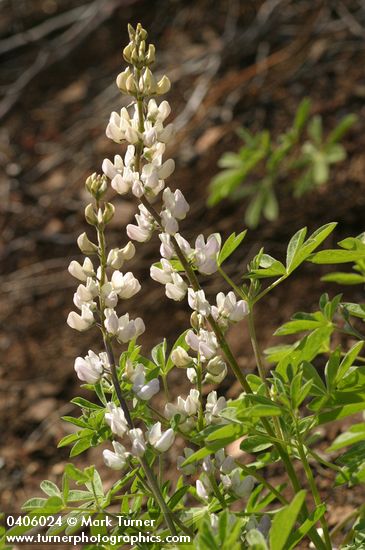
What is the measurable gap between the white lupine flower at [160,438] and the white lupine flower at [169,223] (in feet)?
1.13

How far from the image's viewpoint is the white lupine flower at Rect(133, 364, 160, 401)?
57.6 inches

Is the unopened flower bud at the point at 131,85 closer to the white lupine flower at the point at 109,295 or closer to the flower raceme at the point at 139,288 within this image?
the flower raceme at the point at 139,288

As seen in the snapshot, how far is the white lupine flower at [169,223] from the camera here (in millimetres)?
1468

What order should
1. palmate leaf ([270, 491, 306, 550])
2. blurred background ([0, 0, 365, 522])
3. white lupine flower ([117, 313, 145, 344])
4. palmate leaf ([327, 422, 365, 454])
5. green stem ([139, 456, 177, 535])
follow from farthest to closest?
blurred background ([0, 0, 365, 522]) → palmate leaf ([327, 422, 365, 454]) → white lupine flower ([117, 313, 145, 344]) → green stem ([139, 456, 177, 535]) → palmate leaf ([270, 491, 306, 550])

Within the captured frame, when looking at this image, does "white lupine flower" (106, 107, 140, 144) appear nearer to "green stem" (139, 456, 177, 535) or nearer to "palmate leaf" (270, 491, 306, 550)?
"green stem" (139, 456, 177, 535)

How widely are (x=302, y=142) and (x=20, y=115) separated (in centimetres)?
189

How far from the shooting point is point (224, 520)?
1267mm

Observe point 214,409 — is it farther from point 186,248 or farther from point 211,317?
point 186,248

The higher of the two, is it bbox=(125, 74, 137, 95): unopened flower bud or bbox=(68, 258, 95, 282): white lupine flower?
bbox=(125, 74, 137, 95): unopened flower bud

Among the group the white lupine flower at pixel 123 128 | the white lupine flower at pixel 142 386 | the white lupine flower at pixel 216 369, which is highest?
the white lupine flower at pixel 123 128

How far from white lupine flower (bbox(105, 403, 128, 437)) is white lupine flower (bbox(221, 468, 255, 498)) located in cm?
25

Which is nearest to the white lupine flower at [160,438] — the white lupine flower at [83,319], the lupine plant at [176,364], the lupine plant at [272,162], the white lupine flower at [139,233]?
the lupine plant at [176,364]

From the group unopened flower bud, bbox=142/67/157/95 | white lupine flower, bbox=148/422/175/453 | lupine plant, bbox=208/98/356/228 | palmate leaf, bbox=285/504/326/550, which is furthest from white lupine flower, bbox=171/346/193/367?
lupine plant, bbox=208/98/356/228

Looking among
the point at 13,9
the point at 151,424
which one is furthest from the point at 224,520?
the point at 13,9
